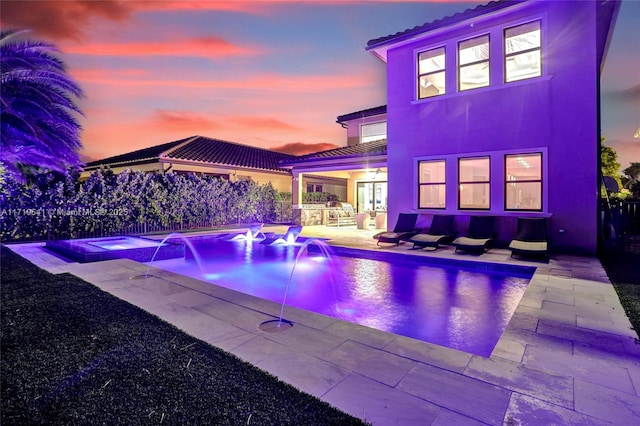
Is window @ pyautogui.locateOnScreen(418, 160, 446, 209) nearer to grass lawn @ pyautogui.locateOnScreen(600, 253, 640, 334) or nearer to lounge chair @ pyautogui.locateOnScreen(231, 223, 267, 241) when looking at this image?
grass lawn @ pyautogui.locateOnScreen(600, 253, 640, 334)

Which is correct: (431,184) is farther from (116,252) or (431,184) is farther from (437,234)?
(116,252)

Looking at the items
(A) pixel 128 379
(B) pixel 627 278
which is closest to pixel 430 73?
(B) pixel 627 278

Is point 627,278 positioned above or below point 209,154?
below

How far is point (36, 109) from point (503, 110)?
15312 millimetres

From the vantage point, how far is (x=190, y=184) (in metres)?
16.2

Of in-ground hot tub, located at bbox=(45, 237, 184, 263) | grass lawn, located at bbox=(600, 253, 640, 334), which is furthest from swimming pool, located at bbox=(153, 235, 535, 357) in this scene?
grass lawn, located at bbox=(600, 253, 640, 334)

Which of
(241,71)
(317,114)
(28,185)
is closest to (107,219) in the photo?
(28,185)

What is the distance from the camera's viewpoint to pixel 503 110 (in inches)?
403

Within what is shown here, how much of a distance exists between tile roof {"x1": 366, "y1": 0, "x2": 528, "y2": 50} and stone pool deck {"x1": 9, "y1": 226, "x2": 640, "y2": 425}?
28.2ft

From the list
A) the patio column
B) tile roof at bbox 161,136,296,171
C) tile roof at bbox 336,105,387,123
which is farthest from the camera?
tile roof at bbox 161,136,296,171

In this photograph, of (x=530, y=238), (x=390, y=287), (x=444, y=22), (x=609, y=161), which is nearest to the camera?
(x=390, y=287)

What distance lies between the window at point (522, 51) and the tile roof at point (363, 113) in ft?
29.2

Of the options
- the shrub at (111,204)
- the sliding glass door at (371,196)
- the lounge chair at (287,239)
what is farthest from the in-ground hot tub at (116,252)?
the sliding glass door at (371,196)

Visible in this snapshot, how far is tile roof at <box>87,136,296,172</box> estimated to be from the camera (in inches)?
817
